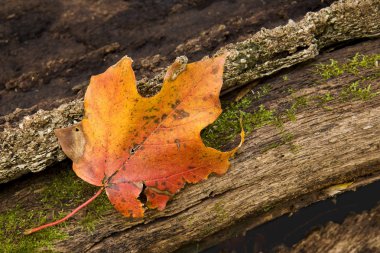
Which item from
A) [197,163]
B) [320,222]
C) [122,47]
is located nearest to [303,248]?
[320,222]

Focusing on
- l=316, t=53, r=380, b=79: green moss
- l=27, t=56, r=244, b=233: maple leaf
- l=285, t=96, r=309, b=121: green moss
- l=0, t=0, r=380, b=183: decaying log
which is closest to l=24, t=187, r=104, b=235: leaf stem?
l=27, t=56, r=244, b=233: maple leaf

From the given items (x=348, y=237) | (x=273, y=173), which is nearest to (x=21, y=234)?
(x=273, y=173)

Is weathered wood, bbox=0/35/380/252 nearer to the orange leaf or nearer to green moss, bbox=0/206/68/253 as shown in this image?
green moss, bbox=0/206/68/253

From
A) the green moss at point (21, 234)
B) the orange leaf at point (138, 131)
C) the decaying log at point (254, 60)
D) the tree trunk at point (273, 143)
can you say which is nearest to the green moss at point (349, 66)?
the tree trunk at point (273, 143)

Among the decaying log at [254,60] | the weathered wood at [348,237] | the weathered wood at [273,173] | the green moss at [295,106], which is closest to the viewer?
the decaying log at [254,60]

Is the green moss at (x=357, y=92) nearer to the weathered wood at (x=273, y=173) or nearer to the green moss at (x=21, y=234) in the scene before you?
the weathered wood at (x=273, y=173)

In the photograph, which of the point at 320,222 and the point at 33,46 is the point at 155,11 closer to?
the point at 33,46
